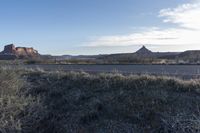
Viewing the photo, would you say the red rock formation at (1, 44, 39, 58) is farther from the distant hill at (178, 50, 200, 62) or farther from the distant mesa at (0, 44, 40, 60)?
the distant hill at (178, 50, 200, 62)

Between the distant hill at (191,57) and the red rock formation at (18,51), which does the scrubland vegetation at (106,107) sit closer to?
the distant hill at (191,57)

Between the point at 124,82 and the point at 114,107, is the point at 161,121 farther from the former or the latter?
the point at 124,82

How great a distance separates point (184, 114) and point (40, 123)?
13.0 ft

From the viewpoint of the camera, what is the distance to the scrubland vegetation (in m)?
8.93

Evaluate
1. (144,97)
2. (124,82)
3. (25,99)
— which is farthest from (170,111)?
(25,99)

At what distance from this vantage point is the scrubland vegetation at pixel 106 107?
29.3ft

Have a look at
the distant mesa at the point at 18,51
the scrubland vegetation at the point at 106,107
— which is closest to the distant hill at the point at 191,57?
the scrubland vegetation at the point at 106,107

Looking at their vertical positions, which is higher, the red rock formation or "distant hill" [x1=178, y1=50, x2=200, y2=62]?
the red rock formation

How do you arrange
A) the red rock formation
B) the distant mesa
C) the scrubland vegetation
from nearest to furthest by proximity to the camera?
1. the scrubland vegetation
2. the red rock formation
3. the distant mesa

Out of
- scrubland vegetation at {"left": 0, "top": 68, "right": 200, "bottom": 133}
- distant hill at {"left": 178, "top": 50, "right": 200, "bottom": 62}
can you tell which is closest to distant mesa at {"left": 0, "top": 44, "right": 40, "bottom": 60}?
distant hill at {"left": 178, "top": 50, "right": 200, "bottom": 62}

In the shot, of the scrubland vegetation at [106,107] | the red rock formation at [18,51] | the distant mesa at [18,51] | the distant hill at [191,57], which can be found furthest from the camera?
the distant mesa at [18,51]

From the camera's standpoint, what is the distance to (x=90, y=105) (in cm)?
1050

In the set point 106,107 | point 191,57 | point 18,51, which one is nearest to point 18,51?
point 18,51

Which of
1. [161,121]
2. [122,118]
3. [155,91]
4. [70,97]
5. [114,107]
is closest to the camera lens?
[161,121]
